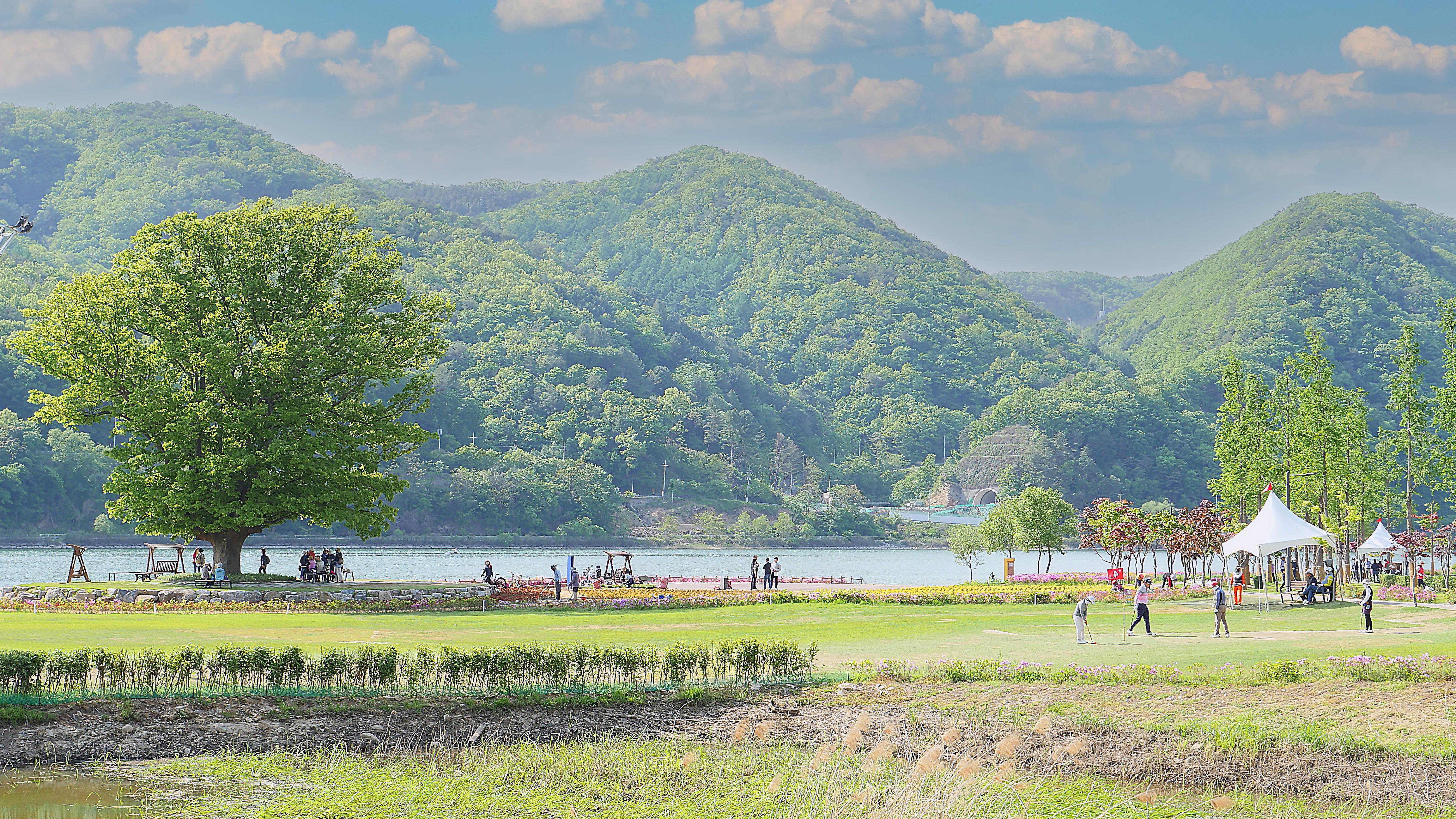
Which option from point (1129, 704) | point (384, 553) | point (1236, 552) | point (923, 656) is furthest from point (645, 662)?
point (384, 553)

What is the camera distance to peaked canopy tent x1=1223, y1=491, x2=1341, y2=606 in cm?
4044

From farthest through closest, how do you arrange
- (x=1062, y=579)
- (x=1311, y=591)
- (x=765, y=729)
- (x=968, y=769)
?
(x=1062, y=579) < (x=1311, y=591) < (x=765, y=729) < (x=968, y=769)

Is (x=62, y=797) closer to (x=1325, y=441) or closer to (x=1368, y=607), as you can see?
(x=1368, y=607)

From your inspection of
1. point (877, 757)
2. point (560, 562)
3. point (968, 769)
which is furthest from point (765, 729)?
point (560, 562)

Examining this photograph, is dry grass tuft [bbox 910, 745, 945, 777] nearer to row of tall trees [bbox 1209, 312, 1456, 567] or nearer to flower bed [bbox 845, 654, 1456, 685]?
flower bed [bbox 845, 654, 1456, 685]

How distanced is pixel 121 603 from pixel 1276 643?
1219 inches

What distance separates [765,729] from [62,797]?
28.8ft

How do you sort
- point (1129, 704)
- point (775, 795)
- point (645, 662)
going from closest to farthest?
point (775, 795), point (1129, 704), point (645, 662)

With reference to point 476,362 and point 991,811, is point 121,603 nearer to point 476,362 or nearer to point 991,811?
point 991,811

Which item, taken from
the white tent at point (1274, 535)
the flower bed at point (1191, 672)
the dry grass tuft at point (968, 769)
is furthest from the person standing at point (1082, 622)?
the dry grass tuft at point (968, 769)

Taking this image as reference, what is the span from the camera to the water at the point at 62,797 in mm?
14344

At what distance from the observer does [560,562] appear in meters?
119

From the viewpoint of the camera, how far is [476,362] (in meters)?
194

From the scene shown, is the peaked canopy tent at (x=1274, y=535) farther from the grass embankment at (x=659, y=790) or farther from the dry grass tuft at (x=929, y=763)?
the dry grass tuft at (x=929, y=763)
